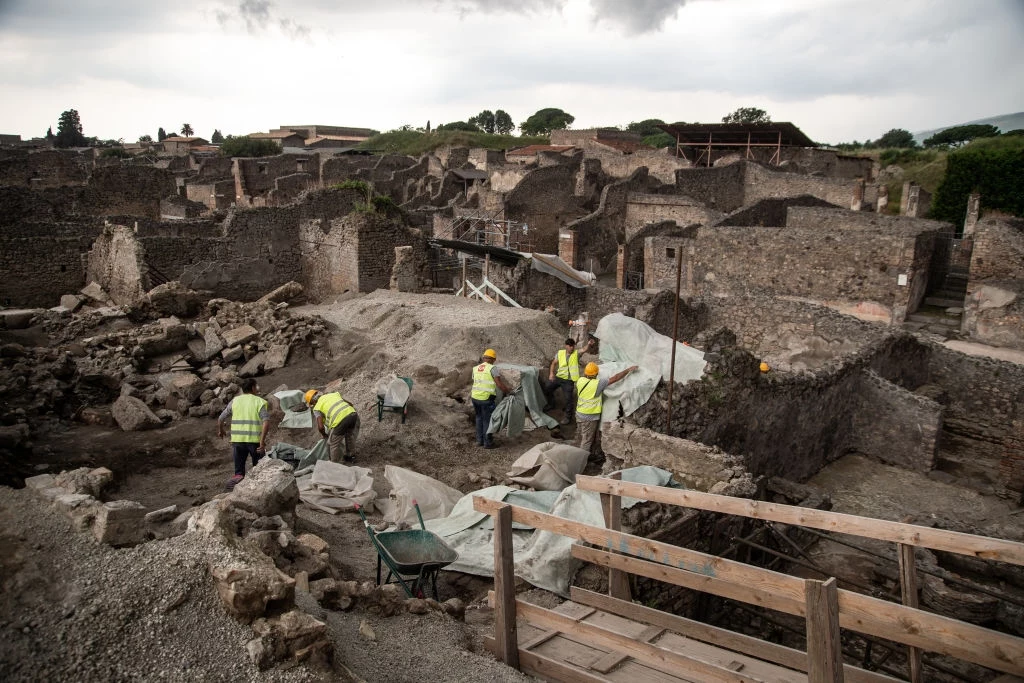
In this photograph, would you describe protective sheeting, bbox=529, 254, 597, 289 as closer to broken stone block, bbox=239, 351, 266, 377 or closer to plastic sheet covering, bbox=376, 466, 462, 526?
broken stone block, bbox=239, 351, 266, 377

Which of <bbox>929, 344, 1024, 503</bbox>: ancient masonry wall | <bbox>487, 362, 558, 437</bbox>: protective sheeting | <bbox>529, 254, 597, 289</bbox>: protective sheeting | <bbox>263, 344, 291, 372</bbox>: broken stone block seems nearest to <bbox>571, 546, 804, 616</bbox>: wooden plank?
<bbox>487, 362, 558, 437</bbox>: protective sheeting

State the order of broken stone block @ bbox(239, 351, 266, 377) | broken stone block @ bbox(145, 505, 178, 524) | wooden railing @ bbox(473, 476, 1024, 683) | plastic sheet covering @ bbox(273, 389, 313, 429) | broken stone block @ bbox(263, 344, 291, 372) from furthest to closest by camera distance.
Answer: broken stone block @ bbox(263, 344, 291, 372)
broken stone block @ bbox(239, 351, 266, 377)
plastic sheet covering @ bbox(273, 389, 313, 429)
broken stone block @ bbox(145, 505, 178, 524)
wooden railing @ bbox(473, 476, 1024, 683)

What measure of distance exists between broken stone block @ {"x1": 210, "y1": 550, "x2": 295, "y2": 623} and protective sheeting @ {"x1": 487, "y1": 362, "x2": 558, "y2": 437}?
230 inches

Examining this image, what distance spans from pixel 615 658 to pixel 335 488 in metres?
4.13

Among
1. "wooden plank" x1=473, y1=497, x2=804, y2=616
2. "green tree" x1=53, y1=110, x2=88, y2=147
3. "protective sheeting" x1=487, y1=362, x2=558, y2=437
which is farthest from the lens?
"green tree" x1=53, y1=110, x2=88, y2=147

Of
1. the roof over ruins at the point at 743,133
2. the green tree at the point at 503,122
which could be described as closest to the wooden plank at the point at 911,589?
the roof over ruins at the point at 743,133

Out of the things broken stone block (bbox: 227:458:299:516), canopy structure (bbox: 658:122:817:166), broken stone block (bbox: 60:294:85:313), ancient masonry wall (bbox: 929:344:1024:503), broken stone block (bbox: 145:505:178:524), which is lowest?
ancient masonry wall (bbox: 929:344:1024:503)

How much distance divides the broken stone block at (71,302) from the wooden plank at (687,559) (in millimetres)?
14232

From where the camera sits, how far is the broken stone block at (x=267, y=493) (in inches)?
250

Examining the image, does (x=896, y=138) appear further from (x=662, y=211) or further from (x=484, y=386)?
(x=484, y=386)

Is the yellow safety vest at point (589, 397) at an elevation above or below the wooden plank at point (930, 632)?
below

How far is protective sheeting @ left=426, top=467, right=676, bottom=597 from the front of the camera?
5.91m

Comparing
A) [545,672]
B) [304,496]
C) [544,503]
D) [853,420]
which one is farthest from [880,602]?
[853,420]

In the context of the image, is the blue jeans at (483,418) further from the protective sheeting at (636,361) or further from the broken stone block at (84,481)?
the broken stone block at (84,481)
